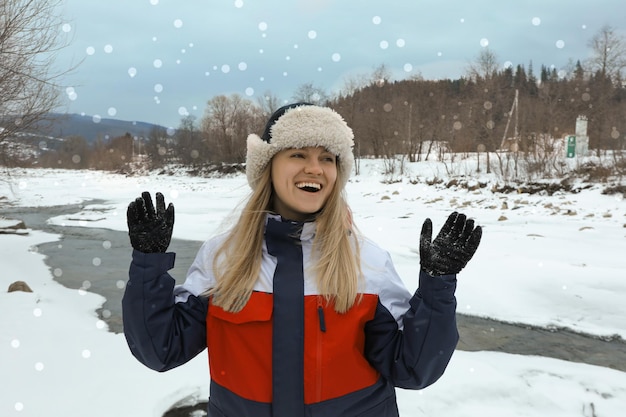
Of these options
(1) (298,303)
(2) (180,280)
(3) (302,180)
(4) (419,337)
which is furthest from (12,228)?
(4) (419,337)

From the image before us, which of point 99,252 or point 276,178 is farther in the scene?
point 99,252

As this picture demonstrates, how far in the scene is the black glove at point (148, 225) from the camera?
1391mm

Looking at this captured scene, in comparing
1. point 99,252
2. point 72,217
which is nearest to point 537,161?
point 99,252

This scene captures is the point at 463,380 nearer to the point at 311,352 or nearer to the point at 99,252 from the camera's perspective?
the point at 311,352

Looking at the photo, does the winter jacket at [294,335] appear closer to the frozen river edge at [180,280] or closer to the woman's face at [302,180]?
the woman's face at [302,180]

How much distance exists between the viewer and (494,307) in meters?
5.51

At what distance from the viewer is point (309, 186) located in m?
1.59

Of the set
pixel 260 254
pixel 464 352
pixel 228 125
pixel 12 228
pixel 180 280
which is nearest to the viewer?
pixel 260 254

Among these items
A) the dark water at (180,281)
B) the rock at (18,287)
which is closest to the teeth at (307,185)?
the dark water at (180,281)

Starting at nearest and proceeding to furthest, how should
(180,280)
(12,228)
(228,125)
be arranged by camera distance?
(180,280), (12,228), (228,125)

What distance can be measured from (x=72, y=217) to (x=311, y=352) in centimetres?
1694

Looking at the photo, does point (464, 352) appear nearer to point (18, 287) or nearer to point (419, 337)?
point (419, 337)

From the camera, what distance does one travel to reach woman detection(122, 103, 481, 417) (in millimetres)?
1373

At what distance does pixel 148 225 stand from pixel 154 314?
0.28 m
